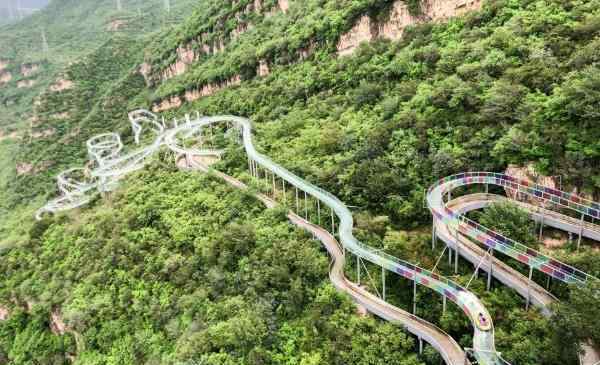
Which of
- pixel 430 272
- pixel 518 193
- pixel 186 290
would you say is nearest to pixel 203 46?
pixel 186 290

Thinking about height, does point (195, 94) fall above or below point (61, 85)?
above

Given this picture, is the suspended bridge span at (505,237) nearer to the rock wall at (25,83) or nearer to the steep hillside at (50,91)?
the steep hillside at (50,91)

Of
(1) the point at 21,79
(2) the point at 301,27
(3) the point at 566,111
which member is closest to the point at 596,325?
(3) the point at 566,111

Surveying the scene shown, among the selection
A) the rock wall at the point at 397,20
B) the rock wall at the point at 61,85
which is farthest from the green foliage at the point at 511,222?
the rock wall at the point at 61,85

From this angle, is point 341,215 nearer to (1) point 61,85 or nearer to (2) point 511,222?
(2) point 511,222

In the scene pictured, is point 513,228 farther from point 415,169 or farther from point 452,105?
point 452,105
